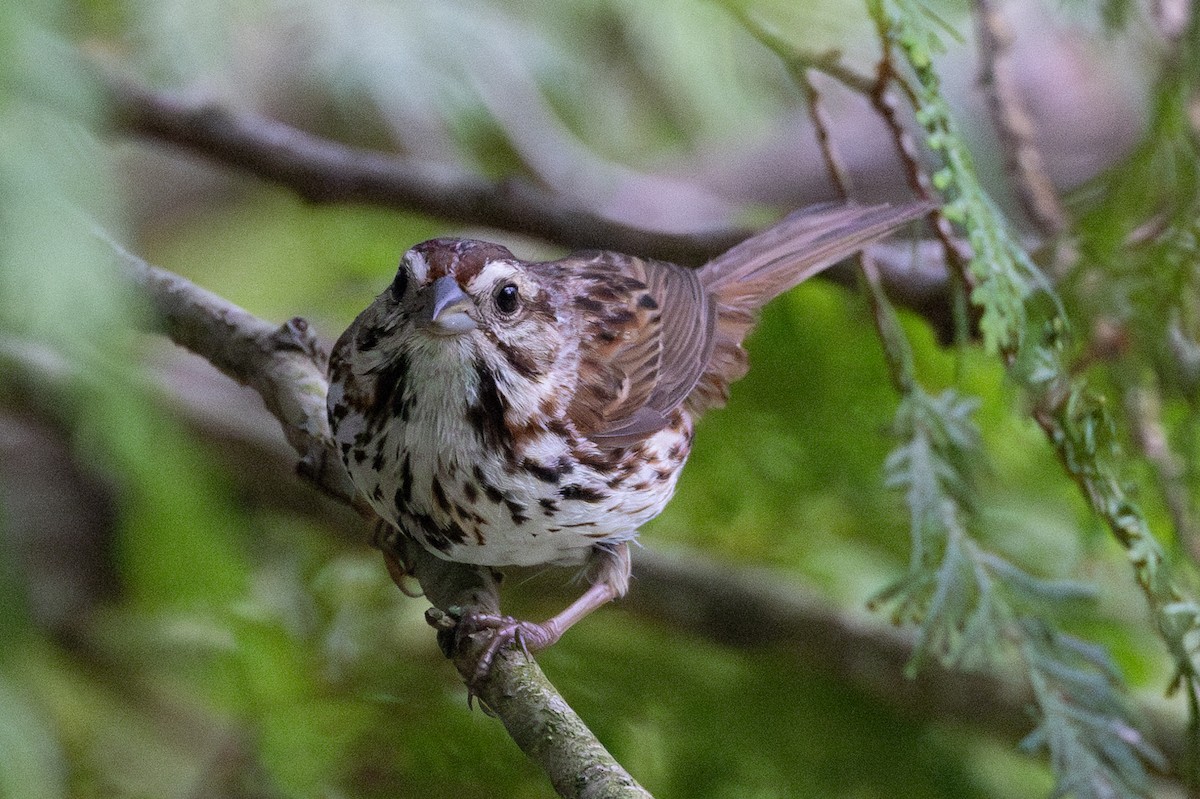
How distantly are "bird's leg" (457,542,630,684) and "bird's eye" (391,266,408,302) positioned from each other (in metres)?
0.44

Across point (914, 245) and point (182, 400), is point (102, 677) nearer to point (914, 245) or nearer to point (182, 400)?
point (182, 400)

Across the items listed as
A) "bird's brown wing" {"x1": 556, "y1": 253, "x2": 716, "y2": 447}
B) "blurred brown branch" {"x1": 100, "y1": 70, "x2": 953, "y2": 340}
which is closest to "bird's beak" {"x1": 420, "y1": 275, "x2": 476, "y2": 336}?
"bird's brown wing" {"x1": 556, "y1": 253, "x2": 716, "y2": 447}

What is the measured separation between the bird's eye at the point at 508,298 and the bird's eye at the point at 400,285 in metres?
0.12

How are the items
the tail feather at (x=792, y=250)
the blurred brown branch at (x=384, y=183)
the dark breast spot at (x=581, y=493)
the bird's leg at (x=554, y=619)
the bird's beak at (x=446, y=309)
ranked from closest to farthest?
the bird's beak at (x=446, y=309) → the bird's leg at (x=554, y=619) → the dark breast spot at (x=581, y=493) → the tail feather at (x=792, y=250) → the blurred brown branch at (x=384, y=183)

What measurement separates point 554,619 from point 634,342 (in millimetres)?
496

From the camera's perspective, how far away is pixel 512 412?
5.76ft

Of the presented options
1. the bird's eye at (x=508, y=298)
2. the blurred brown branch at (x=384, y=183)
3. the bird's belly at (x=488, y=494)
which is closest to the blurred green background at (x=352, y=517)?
the blurred brown branch at (x=384, y=183)

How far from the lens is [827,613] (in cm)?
261

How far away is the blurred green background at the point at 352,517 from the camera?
6.13 ft

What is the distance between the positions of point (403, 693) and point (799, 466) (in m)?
0.97

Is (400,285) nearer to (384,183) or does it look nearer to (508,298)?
(508,298)

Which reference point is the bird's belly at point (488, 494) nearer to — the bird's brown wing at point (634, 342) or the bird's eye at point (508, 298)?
the bird's brown wing at point (634, 342)

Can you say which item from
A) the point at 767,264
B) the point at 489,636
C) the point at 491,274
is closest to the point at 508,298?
the point at 491,274

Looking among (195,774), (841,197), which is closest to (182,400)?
(195,774)
